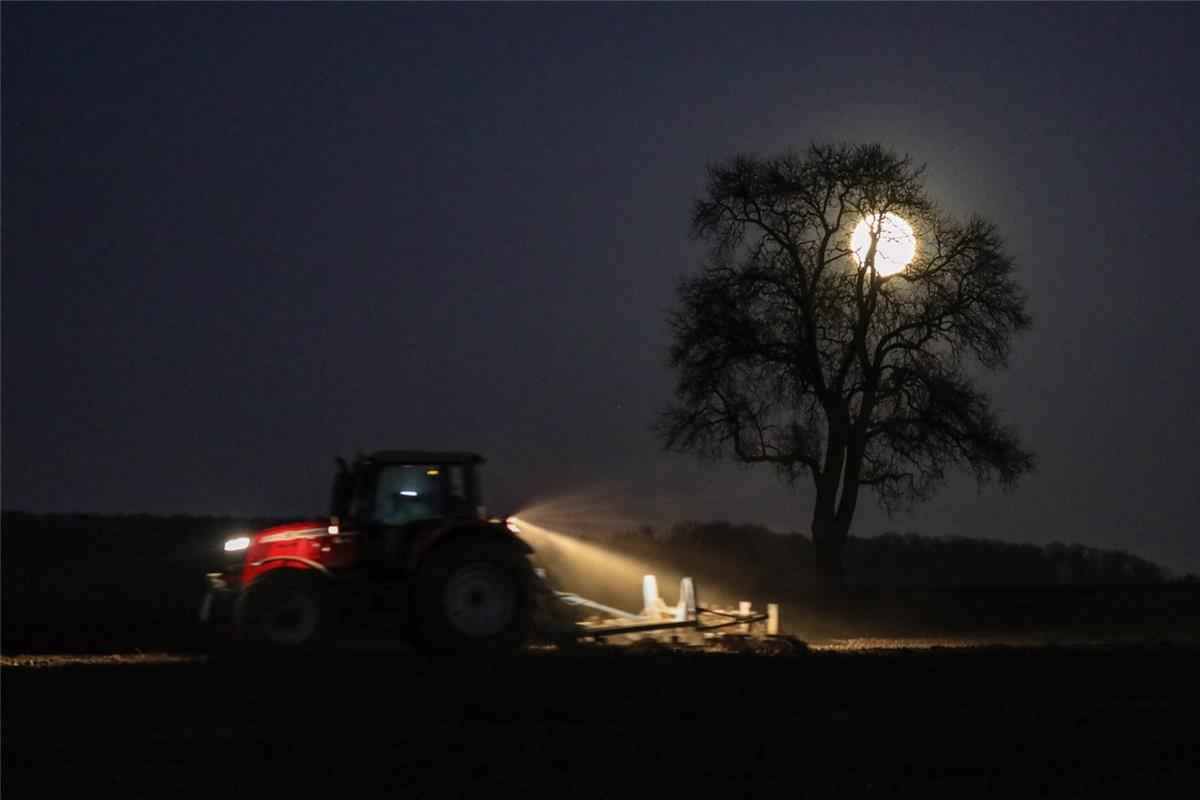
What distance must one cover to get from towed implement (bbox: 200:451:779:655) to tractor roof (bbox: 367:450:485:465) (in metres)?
0.01

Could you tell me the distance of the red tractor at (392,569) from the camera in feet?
44.7

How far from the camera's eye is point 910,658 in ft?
45.2

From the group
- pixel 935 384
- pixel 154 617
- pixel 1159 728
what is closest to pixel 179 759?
pixel 1159 728

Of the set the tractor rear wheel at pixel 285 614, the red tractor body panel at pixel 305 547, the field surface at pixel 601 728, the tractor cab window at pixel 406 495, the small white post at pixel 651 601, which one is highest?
the tractor cab window at pixel 406 495

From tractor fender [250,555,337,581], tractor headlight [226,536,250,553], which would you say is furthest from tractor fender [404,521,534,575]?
tractor headlight [226,536,250,553]

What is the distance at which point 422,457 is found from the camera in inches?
556

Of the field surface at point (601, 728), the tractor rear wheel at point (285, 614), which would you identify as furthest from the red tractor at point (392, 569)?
the field surface at point (601, 728)

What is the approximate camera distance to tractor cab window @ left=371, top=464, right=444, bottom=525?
14.1 m

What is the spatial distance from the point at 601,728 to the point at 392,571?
5094 mm

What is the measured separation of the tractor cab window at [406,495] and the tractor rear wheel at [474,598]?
2.08ft

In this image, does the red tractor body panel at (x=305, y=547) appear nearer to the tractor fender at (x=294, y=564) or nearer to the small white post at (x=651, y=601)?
the tractor fender at (x=294, y=564)

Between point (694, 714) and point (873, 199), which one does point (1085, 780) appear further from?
point (873, 199)

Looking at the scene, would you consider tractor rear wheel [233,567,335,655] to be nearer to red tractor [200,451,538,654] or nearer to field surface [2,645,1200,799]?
red tractor [200,451,538,654]

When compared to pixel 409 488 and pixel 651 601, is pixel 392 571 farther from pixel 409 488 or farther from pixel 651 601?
pixel 651 601
